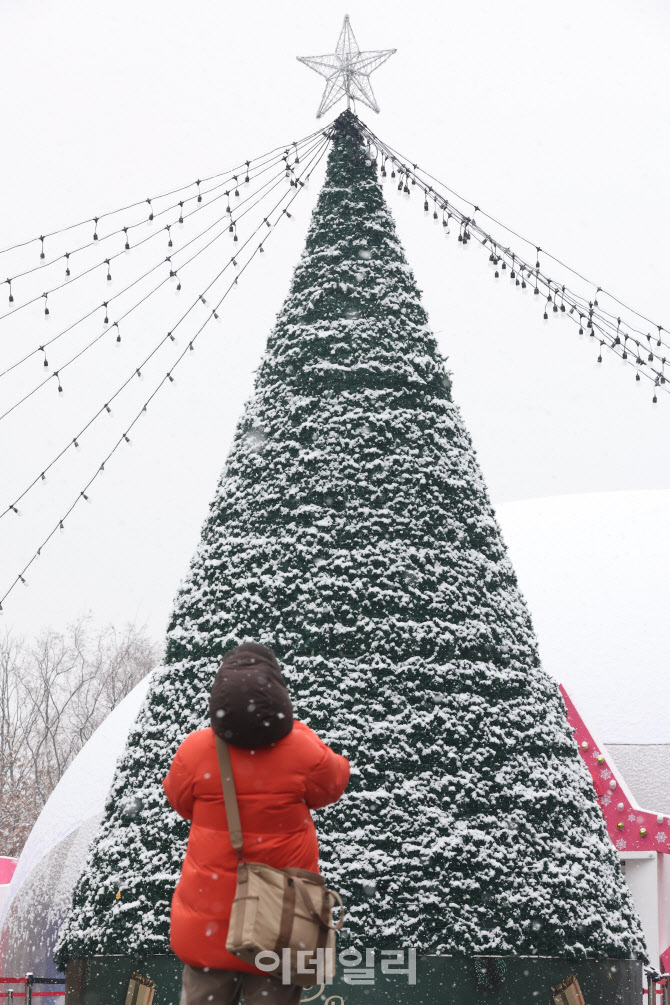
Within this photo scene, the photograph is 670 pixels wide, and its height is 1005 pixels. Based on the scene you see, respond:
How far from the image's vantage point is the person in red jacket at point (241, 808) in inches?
124

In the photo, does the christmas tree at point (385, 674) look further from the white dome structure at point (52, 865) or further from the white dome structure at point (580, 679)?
the white dome structure at point (580, 679)

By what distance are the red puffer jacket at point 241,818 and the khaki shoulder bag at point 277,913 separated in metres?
0.05

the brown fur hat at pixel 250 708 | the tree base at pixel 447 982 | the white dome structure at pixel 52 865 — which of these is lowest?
the white dome structure at pixel 52 865

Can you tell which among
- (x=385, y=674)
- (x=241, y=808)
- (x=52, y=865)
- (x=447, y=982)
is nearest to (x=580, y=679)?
(x=52, y=865)

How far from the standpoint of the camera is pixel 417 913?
4680 millimetres

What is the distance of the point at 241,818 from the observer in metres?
3.17

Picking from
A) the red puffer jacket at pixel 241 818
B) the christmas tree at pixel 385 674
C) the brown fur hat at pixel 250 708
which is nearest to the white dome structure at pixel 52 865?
the christmas tree at pixel 385 674

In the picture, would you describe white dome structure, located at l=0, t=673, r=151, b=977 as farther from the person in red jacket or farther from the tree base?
the person in red jacket

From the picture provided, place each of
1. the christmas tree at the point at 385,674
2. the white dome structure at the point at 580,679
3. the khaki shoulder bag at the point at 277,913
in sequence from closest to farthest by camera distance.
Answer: the khaki shoulder bag at the point at 277,913
the christmas tree at the point at 385,674
the white dome structure at the point at 580,679

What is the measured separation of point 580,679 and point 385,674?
21.1 ft

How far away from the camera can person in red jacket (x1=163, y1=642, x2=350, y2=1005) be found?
3139 millimetres

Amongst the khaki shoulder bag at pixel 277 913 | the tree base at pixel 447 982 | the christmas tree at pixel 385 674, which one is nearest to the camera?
the khaki shoulder bag at pixel 277 913

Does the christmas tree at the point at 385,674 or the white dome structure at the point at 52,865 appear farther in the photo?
the white dome structure at the point at 52,865

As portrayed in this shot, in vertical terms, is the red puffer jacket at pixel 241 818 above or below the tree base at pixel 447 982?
above
